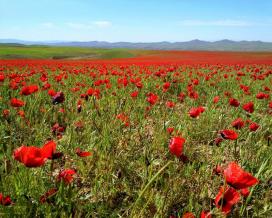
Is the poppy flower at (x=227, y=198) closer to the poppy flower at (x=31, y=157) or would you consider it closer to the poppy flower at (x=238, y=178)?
the poppy flower at (x=238, y=178)

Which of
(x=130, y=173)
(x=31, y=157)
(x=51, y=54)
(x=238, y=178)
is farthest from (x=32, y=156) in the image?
(x=51, y=54)

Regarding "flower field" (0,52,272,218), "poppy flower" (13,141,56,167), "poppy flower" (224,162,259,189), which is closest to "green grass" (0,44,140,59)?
"flower field" (0,52,272,218)

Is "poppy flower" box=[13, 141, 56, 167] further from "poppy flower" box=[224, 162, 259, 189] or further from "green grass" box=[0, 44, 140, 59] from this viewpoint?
"green grass" box=[0, 44, 140, 59]

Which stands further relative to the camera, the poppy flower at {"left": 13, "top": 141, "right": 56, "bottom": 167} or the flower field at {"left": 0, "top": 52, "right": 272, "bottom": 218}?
the flower field at {"left": 0, "top": 52, "right": 272, "bottom": 218}

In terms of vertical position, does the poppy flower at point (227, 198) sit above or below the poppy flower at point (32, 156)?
below

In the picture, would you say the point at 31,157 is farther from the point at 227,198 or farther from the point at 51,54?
the point at 51,54

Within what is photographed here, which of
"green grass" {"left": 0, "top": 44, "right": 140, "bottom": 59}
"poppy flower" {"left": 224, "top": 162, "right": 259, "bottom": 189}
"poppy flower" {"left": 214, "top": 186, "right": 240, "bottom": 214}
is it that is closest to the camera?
"poppy flower" {"left": 224, "top": 162, "right": 259, "bottom": 189}

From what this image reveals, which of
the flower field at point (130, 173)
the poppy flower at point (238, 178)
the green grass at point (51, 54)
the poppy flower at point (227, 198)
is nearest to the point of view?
the poppy flower at point (238, 178)

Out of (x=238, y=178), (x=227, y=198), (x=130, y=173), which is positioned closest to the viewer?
(x=238, y=178)

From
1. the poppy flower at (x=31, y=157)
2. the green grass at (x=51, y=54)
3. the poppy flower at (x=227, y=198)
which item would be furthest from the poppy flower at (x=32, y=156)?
the green grass at (x=51, y=54)

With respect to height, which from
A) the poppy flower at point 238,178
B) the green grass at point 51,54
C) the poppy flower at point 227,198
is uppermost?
the poppy flower at point 238,178

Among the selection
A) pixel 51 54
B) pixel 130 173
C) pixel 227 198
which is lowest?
pixel 51 54

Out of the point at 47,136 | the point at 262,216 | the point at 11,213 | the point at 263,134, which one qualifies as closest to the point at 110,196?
the point at 11,213

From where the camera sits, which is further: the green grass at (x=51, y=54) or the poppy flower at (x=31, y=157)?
the green grass at (x=51, y=54)
